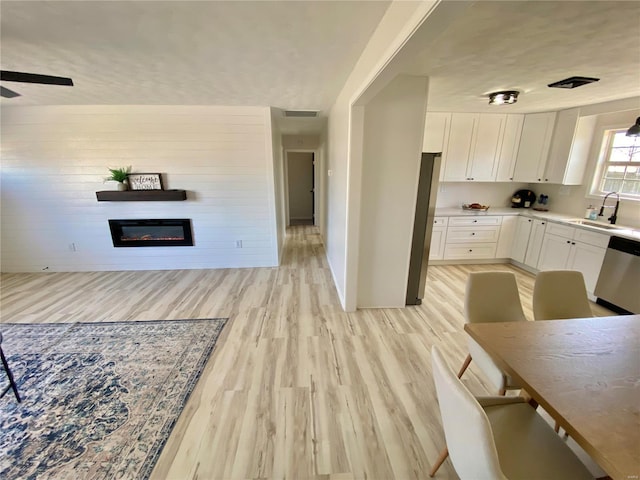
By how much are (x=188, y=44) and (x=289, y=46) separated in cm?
72

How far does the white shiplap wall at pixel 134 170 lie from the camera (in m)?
3.71

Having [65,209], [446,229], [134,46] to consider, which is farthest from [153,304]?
[446,229]

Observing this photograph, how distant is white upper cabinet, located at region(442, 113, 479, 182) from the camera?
13.0ft

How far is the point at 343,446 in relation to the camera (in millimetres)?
1552

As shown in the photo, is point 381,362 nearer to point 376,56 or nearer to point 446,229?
point 376,56

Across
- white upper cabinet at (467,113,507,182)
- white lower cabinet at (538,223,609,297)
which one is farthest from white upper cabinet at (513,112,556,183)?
white lower cabinet at (538,223,609,297)

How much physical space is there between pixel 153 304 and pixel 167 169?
6.55ft

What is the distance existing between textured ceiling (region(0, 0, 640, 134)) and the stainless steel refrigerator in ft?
2.66

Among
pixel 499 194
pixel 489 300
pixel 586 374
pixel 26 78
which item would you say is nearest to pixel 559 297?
pixel 489 300

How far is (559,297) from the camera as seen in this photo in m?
1.82

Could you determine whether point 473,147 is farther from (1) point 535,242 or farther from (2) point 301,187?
(2) point 301,187

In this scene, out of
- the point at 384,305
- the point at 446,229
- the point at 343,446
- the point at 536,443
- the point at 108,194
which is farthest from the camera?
the point at 446,229

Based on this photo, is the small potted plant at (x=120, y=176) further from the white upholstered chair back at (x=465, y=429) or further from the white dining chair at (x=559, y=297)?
the white dining chair at (x=559, y=297)

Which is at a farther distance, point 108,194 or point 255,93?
point 108,194
